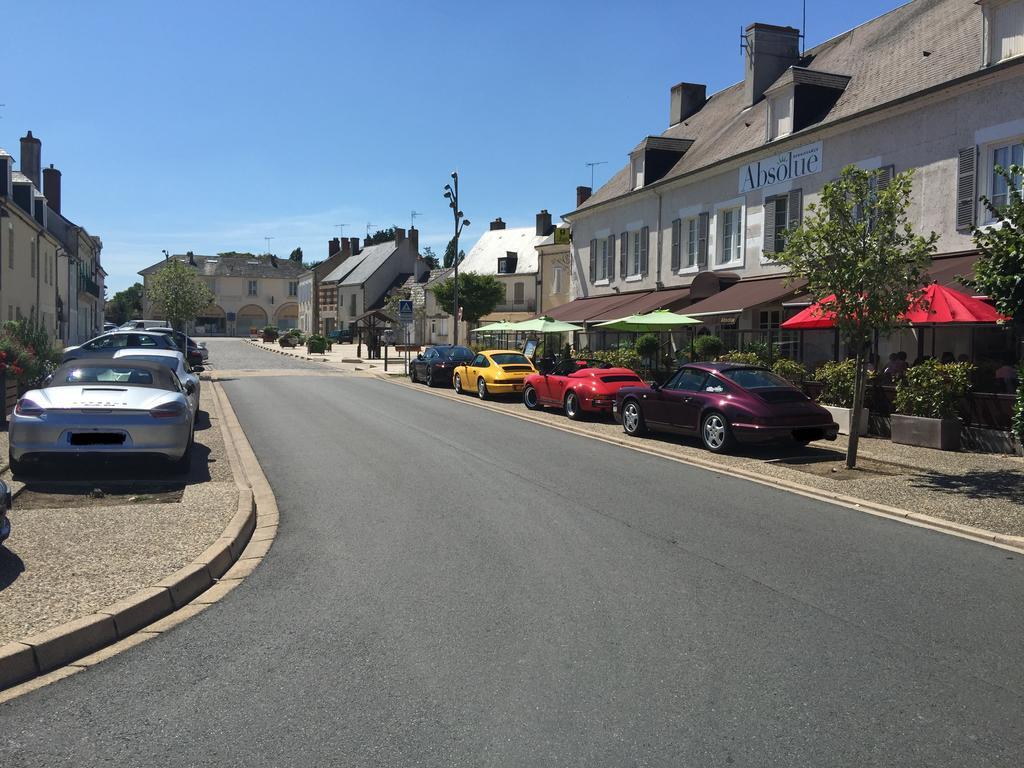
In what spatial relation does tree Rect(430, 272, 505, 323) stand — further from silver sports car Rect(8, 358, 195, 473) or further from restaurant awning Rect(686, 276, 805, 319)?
silver sports car Rect(8, 358, 195, 473)

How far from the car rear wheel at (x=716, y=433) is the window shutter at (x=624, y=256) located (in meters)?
17.9

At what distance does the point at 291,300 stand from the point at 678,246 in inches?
3319

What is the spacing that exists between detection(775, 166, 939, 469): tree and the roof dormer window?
7.11m

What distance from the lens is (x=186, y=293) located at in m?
36.3

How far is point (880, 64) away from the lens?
21.3m

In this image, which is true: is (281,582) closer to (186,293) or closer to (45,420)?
(45,420)

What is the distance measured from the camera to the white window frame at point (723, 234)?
24203mm

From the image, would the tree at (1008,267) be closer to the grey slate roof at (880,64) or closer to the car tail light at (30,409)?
the grey slate roof at (880,64)

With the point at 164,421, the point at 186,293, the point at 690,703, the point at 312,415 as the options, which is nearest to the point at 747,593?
the point at 690,703

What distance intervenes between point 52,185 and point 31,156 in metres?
2.27

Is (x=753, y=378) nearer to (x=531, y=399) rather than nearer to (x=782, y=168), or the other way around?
(x=531, y=399)

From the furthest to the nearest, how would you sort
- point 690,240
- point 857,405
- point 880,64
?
1. point 690,240
2. point 880,64
3. point 857,405

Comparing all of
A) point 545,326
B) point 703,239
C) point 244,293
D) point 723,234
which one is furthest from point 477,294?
point 244,293

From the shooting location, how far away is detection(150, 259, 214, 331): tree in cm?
3606
